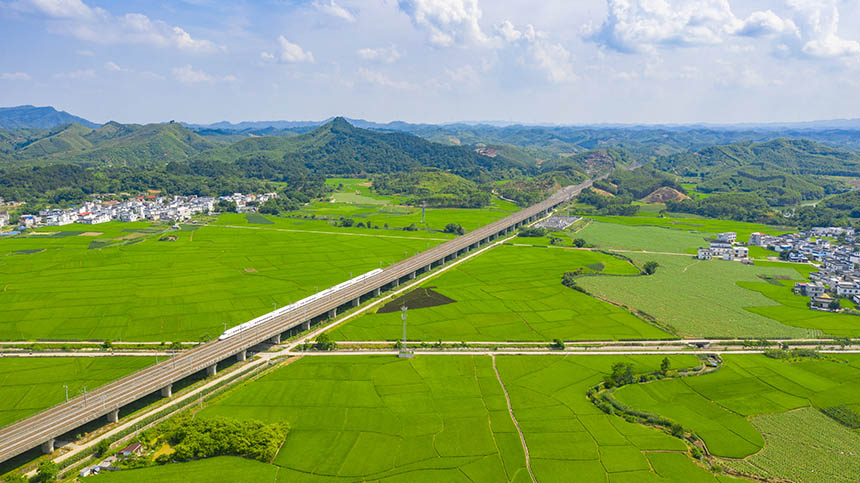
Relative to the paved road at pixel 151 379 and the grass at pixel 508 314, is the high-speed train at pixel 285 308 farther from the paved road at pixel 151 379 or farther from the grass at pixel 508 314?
the grass at pixel 508 314

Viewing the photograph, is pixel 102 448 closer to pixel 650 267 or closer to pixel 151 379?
pixel 151 379

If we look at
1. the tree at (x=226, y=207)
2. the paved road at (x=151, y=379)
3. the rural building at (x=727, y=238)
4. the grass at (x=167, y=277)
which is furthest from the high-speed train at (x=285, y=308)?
the tree at (x=226, y=207)

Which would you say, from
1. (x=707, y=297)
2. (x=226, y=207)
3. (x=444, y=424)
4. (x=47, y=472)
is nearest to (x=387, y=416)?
(x=444, y=424)

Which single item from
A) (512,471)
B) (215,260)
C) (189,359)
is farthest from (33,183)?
(512,471)

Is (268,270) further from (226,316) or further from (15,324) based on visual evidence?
(15,324)

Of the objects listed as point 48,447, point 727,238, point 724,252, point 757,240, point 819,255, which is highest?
point 727,238

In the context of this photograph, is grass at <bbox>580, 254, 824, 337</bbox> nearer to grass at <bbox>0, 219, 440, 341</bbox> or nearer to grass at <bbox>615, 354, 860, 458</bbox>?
grass at <bbox>615, 354, 860, 458</bbox>
